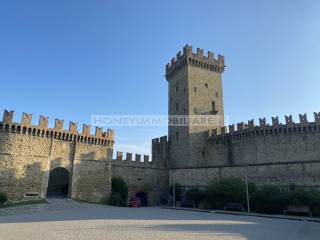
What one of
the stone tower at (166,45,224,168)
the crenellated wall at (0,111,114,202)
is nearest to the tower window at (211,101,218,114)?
the stone tower at (166,45,224,168)

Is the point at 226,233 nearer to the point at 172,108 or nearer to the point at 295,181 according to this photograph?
the point at 295,181

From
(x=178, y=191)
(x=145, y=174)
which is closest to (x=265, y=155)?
(x=178, y=191)

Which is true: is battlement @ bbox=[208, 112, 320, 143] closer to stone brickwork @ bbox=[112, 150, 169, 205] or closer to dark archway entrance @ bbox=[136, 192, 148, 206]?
stone brickwork @ bbox=[112, 150, 169, 205]

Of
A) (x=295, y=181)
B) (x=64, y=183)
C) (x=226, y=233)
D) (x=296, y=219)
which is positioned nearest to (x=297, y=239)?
(x=226, y=233)

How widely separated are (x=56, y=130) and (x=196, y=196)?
1346cm

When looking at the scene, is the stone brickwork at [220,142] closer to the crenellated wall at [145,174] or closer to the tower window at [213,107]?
the tower window at [213,107]

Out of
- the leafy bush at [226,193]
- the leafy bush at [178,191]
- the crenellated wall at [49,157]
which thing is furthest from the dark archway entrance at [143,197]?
the leafy bush at [226,193]

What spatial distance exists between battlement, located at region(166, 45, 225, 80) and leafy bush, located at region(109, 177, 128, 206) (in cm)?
1577

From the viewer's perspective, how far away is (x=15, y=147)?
2084 centimetres

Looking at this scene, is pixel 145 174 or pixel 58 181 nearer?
pixel 58 181

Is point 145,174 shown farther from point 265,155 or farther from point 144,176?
point 265,155

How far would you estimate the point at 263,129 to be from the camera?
25.2 metres

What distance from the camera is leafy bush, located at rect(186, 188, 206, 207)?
21469 mm

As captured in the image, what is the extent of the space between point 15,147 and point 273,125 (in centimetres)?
2277
